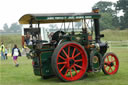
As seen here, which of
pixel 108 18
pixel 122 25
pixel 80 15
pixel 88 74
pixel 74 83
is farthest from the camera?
pixel 108 18

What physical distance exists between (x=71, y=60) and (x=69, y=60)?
0.08 metres

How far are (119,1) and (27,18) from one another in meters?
70.9

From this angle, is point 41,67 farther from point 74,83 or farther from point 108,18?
point 108,18

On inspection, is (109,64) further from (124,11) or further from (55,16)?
(124,11)

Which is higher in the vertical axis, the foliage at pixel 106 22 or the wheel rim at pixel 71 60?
the foliage at pixel 106 22

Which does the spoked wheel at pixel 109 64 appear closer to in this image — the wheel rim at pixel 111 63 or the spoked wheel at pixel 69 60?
the wheel rim at pixel 111 63

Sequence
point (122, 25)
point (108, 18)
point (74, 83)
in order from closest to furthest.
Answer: point (74, 83), point (122, 25), point (108, 18)

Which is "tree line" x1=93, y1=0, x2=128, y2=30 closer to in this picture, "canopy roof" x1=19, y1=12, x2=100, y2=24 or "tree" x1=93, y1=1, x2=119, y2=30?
"tree" x1=93, y1=1, x2=119, y2=30

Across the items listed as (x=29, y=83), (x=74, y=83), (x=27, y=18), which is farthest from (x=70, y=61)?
(x=27, y=18)

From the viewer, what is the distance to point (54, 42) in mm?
Answer: 9727

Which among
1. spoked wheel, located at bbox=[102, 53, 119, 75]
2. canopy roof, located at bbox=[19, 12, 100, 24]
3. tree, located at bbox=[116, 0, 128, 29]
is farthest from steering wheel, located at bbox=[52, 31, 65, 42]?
tree, located at bbox=[116, 0, 128, 29]

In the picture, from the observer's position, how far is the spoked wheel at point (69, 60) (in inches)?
347

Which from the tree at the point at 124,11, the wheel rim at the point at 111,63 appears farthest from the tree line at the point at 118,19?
the wheel rim at the point at 111,63

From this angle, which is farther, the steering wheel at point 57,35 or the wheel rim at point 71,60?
the steering wheel at point 57,35
